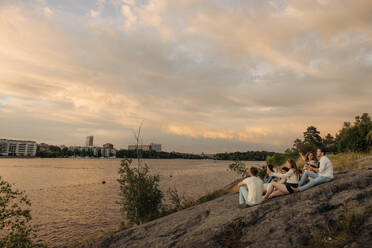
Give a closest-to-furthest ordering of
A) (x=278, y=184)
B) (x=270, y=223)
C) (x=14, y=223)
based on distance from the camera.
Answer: (x=270, y=223) < (x=278, y=184) < (x=14, y=223)

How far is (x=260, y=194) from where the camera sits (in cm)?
958

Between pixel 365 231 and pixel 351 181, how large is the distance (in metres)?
3.92

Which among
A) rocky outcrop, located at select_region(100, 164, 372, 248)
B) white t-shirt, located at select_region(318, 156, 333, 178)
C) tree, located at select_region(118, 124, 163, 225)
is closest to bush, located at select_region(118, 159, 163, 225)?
tree, located at select_region(118, 124, 163, 225)

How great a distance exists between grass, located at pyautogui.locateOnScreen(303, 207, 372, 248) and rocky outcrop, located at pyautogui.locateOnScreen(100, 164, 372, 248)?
0.13 meters

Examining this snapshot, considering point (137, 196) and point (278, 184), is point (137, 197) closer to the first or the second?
point (137, 196)

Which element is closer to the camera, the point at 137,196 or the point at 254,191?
the point at 254,191

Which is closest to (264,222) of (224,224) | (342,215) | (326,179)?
(224,224)

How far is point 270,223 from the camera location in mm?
7926

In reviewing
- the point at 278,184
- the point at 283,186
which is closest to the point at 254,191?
the point at 278,184

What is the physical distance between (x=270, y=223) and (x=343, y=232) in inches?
81.1

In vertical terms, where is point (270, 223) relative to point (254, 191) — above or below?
below

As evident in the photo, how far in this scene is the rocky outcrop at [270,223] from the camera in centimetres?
711

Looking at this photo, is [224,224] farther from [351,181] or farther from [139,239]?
[351,181]

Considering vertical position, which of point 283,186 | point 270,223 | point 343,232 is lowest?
point 270,223
